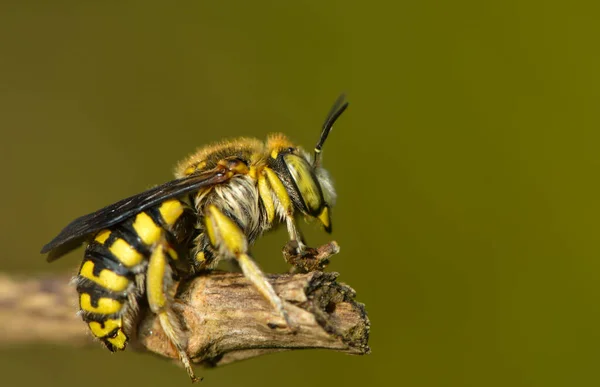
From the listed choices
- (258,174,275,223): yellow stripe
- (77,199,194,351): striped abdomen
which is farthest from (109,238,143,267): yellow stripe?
(258,174,275,223): yellow stripe

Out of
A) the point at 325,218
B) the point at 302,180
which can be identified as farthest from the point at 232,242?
the point at 325,218

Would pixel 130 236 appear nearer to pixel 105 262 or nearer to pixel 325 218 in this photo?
pixel 105 262

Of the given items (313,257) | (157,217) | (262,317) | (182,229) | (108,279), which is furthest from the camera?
(182,229)

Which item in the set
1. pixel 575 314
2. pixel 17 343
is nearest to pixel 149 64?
pixel 17 343

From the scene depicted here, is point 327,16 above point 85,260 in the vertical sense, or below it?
above

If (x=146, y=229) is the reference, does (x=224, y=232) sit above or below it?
below

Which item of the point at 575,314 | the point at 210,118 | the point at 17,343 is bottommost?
the point at 575,314

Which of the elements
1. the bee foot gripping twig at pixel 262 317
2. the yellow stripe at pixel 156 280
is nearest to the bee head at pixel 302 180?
the bee foot gripping twig at pixel 262 317

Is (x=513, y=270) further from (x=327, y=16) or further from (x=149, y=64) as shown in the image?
(x=149, y=64)
